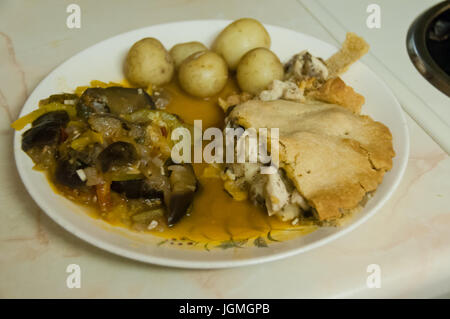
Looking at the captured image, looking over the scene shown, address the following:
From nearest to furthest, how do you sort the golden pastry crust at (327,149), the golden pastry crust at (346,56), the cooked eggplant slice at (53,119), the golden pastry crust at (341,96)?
the golden pastry crust at (327,149) < the cooked eggplant slice at (53,119) < the golden pastry crust at (341,96) < the golden pastry crust at (346,56)

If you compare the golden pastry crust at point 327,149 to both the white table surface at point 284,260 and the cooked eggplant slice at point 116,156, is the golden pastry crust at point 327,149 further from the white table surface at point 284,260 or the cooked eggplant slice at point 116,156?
the cooked eggplant slice at point 116,156

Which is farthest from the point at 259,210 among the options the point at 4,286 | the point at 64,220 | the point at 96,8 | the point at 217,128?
the point at 96,8

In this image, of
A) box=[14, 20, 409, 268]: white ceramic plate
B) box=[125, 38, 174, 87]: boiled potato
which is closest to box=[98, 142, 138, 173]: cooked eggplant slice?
box=[14, 20, 409, 268]: white ceramic plate

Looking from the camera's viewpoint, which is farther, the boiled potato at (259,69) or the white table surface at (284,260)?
the boiled potato at (259,69)

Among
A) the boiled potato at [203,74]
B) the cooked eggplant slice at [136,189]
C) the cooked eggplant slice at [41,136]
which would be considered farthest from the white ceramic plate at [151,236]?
the boiled potato at [203,74]

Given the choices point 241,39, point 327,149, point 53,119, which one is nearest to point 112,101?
point 53,119

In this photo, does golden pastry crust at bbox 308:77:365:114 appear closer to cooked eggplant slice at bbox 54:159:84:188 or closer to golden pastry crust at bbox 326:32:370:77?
golden pastry crust at bbox 326:32:370:77

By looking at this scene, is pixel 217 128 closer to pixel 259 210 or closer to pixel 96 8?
pixel 259 210
